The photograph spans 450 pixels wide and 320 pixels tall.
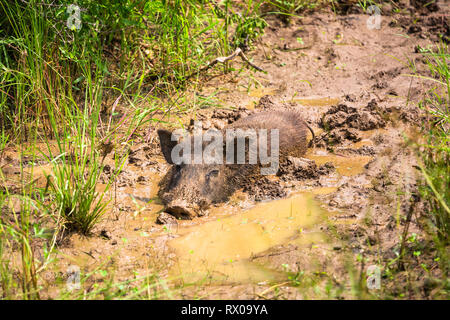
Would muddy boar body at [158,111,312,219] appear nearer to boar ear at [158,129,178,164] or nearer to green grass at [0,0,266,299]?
boar ear at [158,129,178,164]

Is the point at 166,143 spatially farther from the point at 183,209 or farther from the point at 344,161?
the point at 344,161

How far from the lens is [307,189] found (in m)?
4.50

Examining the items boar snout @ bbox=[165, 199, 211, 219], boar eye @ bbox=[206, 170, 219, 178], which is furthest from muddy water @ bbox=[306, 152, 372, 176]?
boar snout @ bbox=[165, 199, 211, 219]

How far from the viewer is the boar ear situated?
15.4 ft


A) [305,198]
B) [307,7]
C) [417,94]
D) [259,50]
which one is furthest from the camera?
[307,7]

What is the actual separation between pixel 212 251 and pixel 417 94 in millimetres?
3433

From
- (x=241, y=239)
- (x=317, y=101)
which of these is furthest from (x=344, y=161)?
(x=241, y=239)

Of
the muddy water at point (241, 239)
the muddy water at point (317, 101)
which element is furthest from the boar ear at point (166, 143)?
the muddy water at point (317, 101)

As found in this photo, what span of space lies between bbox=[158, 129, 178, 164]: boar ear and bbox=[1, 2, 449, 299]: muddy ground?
20 cm

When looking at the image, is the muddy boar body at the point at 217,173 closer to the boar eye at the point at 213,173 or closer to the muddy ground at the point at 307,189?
the boar eye at the point at 213,173

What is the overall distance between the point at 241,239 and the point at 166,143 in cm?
145
